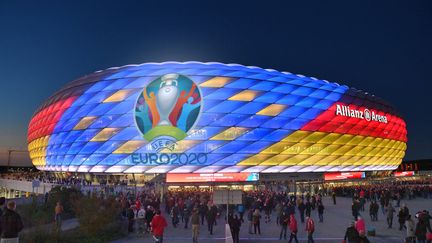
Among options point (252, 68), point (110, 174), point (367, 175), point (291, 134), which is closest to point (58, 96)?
point (110, 174)

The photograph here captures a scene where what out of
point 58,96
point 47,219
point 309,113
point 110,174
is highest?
point 58,96

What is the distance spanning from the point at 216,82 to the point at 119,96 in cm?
1260

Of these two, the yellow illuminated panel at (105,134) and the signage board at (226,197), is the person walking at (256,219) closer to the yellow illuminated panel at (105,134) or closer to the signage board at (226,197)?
the signage board at (226,197)

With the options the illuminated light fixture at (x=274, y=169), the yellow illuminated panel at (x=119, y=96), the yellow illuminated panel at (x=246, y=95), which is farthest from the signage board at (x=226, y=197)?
the yellow illuminated panel at (x=119, y=96)

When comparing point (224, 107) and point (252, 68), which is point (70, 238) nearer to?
point (224, 107)

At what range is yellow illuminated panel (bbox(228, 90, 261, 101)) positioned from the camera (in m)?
46.6

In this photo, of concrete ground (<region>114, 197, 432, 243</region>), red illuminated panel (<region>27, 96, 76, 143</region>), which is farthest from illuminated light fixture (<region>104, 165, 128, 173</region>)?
concrete ground (<region>114, 197, 432, 243</region>)

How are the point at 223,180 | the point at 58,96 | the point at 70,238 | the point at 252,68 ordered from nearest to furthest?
the point at 70,238 → the point at 223,180 → the point at 252,68 → the point at 58,96

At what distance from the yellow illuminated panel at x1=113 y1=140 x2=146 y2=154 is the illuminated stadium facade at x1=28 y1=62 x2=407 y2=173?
0.41 feet

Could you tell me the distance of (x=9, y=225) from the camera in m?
8.00

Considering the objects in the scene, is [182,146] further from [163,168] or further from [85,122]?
[85,122]

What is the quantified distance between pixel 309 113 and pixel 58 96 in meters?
38.8

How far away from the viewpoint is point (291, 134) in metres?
48.9

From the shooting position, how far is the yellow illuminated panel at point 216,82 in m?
46.6
